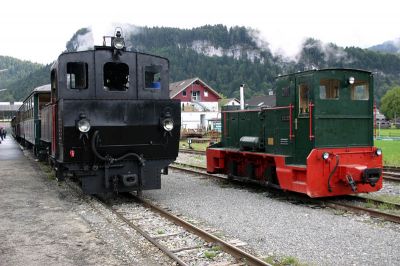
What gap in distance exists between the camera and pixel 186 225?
724cm

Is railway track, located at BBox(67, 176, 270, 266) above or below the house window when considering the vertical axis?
below

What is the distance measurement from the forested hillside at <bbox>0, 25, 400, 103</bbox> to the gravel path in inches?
4189

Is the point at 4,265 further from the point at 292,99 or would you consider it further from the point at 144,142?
the point at 292,99

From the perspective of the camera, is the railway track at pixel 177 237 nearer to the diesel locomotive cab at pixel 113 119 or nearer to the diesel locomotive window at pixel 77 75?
the diesel locomotive cab at pixel 113 119

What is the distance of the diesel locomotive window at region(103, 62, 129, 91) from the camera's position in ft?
31.3

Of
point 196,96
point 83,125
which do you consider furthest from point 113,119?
point 196,96

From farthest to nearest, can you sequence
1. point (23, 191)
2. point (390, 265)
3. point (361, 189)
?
1. point (23, 191)
2. point (361, 189)
3. point (390, 265)

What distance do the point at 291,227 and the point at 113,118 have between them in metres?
4.13

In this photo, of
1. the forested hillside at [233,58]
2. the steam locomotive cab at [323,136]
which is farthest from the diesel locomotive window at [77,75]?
the forested hillside at [233,58]

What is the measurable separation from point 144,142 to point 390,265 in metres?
5.61

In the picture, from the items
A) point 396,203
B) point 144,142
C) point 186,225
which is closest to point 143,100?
point 144,142

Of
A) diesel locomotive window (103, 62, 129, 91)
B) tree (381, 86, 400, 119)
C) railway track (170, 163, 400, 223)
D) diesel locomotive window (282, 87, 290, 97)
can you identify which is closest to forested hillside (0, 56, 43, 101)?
tree (381, 86, 400, 119)

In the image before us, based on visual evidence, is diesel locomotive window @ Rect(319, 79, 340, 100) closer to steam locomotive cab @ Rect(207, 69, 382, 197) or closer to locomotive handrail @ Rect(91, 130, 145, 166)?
steam locomotive cab @ Rect(207, 69, 382, 197)

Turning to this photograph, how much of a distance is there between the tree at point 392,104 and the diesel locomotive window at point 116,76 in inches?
3990
